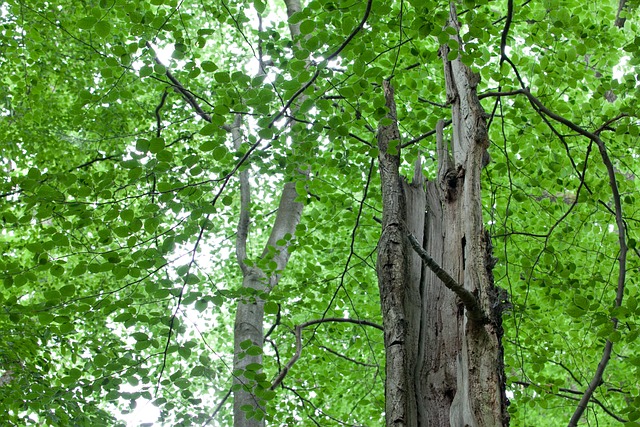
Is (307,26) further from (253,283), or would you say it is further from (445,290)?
(253,283)

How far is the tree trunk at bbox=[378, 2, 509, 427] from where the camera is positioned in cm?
277

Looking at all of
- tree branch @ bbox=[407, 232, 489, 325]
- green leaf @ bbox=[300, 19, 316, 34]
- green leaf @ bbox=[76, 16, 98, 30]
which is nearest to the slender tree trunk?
green leaf @ bbox=[76, 16, 98, 30]

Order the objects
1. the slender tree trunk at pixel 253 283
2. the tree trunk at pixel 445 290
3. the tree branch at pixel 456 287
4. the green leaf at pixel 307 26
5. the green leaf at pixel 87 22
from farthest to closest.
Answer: the slender tree trunk at pixel 253 283 → the green leaf at pixel 87 22 → the green leaf at pixel 307 26 → the tree trunk at pixel 445 290 → the tree branch at pixel 456 287

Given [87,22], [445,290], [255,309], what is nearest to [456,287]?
[445,290]

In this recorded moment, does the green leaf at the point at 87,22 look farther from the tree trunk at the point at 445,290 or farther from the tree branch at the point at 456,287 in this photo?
the tree branch at the point at 456,287

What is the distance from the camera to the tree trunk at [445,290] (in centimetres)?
277

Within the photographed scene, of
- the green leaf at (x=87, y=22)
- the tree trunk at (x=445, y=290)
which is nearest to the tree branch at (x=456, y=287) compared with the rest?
the tree trunk at (x=445, y=290)

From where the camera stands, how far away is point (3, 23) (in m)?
7.95

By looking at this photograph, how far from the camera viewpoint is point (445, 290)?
3.38 meters

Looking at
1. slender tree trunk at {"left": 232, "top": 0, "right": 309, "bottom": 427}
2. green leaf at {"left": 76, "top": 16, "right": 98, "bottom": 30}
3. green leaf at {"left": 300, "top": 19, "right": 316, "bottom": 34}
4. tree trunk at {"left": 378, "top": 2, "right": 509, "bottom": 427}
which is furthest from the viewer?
slender tree trunk at {"left": 232, "top": 0, "right": 309, "bottom": 427}

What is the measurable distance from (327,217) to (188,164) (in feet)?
10.3

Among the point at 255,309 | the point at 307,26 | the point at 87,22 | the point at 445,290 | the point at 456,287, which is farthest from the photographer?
the point at 255,309

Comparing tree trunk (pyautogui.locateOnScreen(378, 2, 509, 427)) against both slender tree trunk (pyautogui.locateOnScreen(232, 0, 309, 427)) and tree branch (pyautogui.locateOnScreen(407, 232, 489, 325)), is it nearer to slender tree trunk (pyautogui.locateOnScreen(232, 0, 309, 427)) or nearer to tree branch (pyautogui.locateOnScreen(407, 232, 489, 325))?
tree branch (pyautogui.locateOnScreen(407, 232, 489, 325))

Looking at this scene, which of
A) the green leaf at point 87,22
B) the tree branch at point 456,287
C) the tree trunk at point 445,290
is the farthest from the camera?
the green leaf at point 87,22
